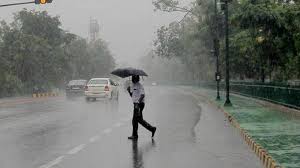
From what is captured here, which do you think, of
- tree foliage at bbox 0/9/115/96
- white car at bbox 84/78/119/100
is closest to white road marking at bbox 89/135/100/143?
white car at bbox 84/78/119/100

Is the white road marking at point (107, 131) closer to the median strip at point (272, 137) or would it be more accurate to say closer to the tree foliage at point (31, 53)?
the median strip at point (272, 137)

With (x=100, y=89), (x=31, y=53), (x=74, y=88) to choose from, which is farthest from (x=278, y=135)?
(x=31, y=53)

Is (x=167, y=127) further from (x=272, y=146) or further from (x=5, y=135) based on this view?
(x=272, y=146)

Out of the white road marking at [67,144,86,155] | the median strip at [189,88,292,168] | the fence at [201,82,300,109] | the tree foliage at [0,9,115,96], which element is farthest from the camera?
the tree foliage at [0,9,115,96]

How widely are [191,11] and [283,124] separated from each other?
53408 mm

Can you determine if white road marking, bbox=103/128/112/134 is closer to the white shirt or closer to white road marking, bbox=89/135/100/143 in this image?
white road marking, bbox=89/135/100/143

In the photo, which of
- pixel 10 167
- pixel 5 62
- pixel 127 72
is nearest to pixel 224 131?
pixel 127 72

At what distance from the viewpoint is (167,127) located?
18.2 meters

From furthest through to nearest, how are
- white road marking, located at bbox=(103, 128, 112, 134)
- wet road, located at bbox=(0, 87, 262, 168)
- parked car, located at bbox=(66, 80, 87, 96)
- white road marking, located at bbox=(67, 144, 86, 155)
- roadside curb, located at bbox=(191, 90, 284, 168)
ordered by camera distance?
parked car, located at bbox=(66, 80, 87, 96) → white road marking, located at bbox=(103, 128, 112, 134) → white road marking, located at bbox=(67, 144, 86, 155) → wet road, located at bbox=(0, 87, 262, 168) → roadside curb, located at bbox=(191, 90, 284, 168)

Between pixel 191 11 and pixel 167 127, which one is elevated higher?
pixel 191 11

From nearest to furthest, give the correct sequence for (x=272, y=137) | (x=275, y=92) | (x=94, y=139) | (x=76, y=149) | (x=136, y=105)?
1. (x=76, y=149)
2. (x=272, y=137)
3. (x=94, y=139)
4. (x=136, y=105)
5. (x=275, y=92)

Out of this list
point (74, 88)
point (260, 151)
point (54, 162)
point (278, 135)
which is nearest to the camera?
point (54, 162)

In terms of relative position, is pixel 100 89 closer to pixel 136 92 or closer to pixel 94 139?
pixel 136 92

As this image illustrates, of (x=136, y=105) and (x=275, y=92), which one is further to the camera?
(x=275, y=92)
